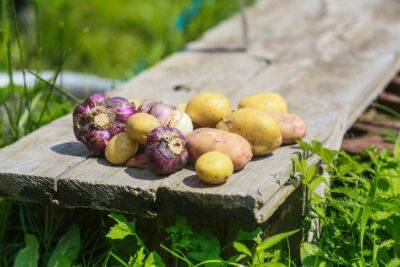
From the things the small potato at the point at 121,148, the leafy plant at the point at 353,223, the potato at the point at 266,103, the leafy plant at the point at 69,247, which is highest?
the potato at the point at 266,103

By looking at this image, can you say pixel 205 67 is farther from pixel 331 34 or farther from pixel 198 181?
pixel 198 181

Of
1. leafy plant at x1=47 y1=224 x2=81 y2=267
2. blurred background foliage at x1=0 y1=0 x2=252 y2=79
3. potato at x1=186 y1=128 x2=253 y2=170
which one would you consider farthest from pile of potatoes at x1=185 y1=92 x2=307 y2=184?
blurred background foliage at x1=0 y1=0 x2=252 y2=79

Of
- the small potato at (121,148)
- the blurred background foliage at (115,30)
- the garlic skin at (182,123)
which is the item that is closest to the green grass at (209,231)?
the small potato at (121,148)

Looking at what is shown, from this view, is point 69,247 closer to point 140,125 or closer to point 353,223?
point 140,125

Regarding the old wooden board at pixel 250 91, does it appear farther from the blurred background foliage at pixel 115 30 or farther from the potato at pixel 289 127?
the blurred background foliage at pixel 115 30

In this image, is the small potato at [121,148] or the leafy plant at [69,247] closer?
the small potato at [121,148]

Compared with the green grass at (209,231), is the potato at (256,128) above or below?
above

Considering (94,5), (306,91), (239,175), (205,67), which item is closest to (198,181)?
(239,175)
